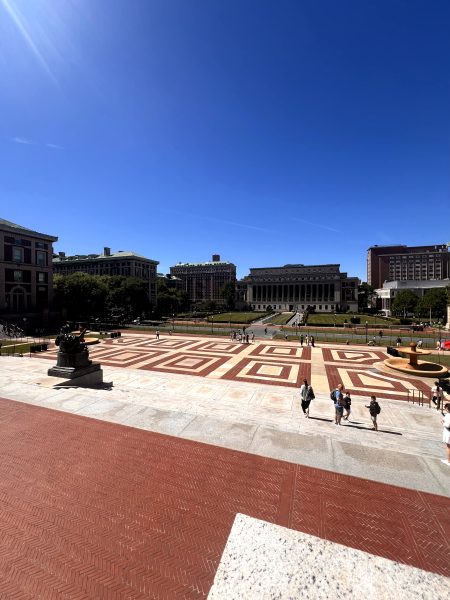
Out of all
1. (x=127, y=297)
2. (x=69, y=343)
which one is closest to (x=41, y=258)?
(x=127, y=297)

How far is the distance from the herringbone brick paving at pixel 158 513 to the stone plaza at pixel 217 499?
0.03 m

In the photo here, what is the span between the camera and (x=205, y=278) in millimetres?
174750

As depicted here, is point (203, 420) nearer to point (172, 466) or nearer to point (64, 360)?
point (172, 466)

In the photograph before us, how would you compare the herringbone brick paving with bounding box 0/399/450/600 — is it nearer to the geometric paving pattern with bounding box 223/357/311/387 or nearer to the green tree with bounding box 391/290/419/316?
the geometric paving pattern with bounding box 223/357/311/387

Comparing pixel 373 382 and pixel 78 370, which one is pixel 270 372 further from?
pixel 78 370

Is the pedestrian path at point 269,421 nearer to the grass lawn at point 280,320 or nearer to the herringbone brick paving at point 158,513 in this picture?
the herringbone brick paving at point 158,513

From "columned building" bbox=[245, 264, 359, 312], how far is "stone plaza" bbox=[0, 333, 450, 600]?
11243 cm

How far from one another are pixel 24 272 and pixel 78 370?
4911 cm

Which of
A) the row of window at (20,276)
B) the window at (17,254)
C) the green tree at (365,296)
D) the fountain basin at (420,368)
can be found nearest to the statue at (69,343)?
the fountain basin at (420,368)

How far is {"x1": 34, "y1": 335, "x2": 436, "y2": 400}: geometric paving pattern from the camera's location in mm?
20984

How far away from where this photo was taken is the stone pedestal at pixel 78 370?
18750 millimetres

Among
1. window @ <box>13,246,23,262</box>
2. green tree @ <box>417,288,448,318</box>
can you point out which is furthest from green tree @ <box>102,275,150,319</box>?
green tree @ <box>417,288,448,318</box>

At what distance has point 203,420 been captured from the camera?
42.4ft

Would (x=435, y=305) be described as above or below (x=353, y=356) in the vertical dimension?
above
